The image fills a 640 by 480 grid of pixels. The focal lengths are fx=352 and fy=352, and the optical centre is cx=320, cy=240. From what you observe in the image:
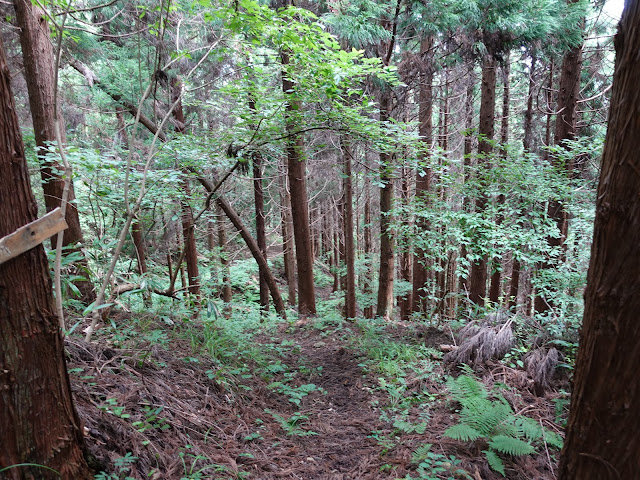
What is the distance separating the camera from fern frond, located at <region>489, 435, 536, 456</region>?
259cm

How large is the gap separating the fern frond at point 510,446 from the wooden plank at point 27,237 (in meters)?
3.22

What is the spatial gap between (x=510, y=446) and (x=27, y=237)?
3339 millimetres

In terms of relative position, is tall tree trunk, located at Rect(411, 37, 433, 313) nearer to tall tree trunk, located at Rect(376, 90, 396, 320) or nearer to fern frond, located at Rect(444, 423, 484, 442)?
tall tree trunk, located at Rect(376, 90, 396, 320)

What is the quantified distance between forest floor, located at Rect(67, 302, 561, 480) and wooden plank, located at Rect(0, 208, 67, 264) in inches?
48.9

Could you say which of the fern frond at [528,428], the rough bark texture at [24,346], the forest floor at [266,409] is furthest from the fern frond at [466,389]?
the rough bark texture at [24,346]

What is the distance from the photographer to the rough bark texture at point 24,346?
1565 millimetres

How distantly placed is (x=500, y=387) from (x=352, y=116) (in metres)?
3.78

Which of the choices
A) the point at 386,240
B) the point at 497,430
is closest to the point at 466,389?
the point at 497,430

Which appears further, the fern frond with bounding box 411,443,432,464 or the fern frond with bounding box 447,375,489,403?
the fern frond with bounding box 447,375,489,403

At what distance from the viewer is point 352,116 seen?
4.92 m

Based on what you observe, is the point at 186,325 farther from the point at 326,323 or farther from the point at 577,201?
the point at 577,201

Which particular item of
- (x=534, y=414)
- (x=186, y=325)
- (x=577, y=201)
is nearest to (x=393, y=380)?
(x=534, y=414)

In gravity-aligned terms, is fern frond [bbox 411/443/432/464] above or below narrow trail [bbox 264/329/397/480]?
above

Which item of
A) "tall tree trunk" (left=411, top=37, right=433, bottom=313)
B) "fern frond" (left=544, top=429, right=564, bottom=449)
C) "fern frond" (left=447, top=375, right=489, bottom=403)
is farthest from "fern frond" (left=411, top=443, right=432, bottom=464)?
"tall tree trunk" (left=411, top=37, right=433, bottom=313)
